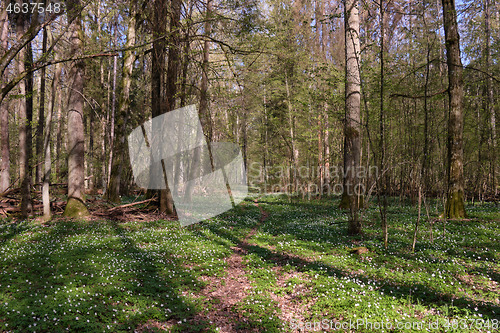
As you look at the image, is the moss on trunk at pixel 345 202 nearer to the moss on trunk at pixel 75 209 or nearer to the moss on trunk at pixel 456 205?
the moss on trunk at pixel 456 205

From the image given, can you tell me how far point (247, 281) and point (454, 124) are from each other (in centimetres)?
1099

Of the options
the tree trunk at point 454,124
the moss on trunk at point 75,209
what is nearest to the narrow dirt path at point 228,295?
the moss on trunk at point 75,209

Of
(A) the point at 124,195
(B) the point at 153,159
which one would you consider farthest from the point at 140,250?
(A) the point at 124,195

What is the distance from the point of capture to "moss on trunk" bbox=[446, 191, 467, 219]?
1145 cm

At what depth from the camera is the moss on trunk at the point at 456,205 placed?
11453mm

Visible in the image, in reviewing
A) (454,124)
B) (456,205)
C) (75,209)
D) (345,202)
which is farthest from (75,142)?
(456,205)

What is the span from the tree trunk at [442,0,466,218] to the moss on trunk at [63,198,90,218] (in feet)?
55.5

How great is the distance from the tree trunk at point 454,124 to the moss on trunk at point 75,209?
16.9 metres

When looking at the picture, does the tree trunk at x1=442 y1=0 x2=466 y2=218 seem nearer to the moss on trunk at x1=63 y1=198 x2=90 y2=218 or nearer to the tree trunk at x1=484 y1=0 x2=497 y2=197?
the tree trunk at x1=484 y1=0 x2=497 y2=197

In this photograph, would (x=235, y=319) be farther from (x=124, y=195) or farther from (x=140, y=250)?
(x=124, y=195)

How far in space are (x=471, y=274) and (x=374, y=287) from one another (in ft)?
8.71

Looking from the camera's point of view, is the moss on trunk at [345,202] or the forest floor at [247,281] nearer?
the forest floor at [247,281]

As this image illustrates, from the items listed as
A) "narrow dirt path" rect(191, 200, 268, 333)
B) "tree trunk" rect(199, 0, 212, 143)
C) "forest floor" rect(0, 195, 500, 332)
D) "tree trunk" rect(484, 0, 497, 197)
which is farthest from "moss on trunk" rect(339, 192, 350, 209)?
"narrow dirt path" rect(191, 200, 268, 333)

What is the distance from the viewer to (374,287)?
6102 millimetres
